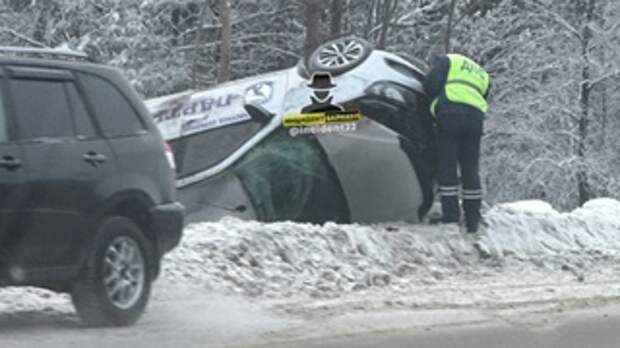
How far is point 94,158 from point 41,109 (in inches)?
18.1

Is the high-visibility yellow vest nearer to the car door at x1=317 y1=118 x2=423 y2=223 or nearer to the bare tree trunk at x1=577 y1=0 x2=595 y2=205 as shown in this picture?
the car door at x1=317 y1=118 x2=423 y2=223

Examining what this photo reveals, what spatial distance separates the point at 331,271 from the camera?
11781 mm

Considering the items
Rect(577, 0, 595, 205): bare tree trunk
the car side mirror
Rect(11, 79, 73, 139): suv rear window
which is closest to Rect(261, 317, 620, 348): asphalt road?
Rect(11, 79, 73, 139): suv rear window

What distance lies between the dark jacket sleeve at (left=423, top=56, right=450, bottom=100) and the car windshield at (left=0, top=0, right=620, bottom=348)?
0.08 ft

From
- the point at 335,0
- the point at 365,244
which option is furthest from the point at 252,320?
the point at 335,0

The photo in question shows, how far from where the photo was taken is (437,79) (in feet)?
44.1

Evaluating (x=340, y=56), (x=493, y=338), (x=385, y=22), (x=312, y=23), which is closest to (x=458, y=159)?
(x=340, y=56)

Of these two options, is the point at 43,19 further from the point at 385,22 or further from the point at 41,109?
the point at 41,109

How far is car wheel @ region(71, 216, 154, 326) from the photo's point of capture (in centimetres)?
866

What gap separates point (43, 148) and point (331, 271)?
399cm

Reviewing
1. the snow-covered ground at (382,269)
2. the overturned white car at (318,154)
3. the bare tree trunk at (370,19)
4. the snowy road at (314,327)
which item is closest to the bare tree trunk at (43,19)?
the bare tree trunk at (370,19)

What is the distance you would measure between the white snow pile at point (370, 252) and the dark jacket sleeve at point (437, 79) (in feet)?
4.41

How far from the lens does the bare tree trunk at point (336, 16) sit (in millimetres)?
22047

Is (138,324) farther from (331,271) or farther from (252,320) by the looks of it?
(331,271)
